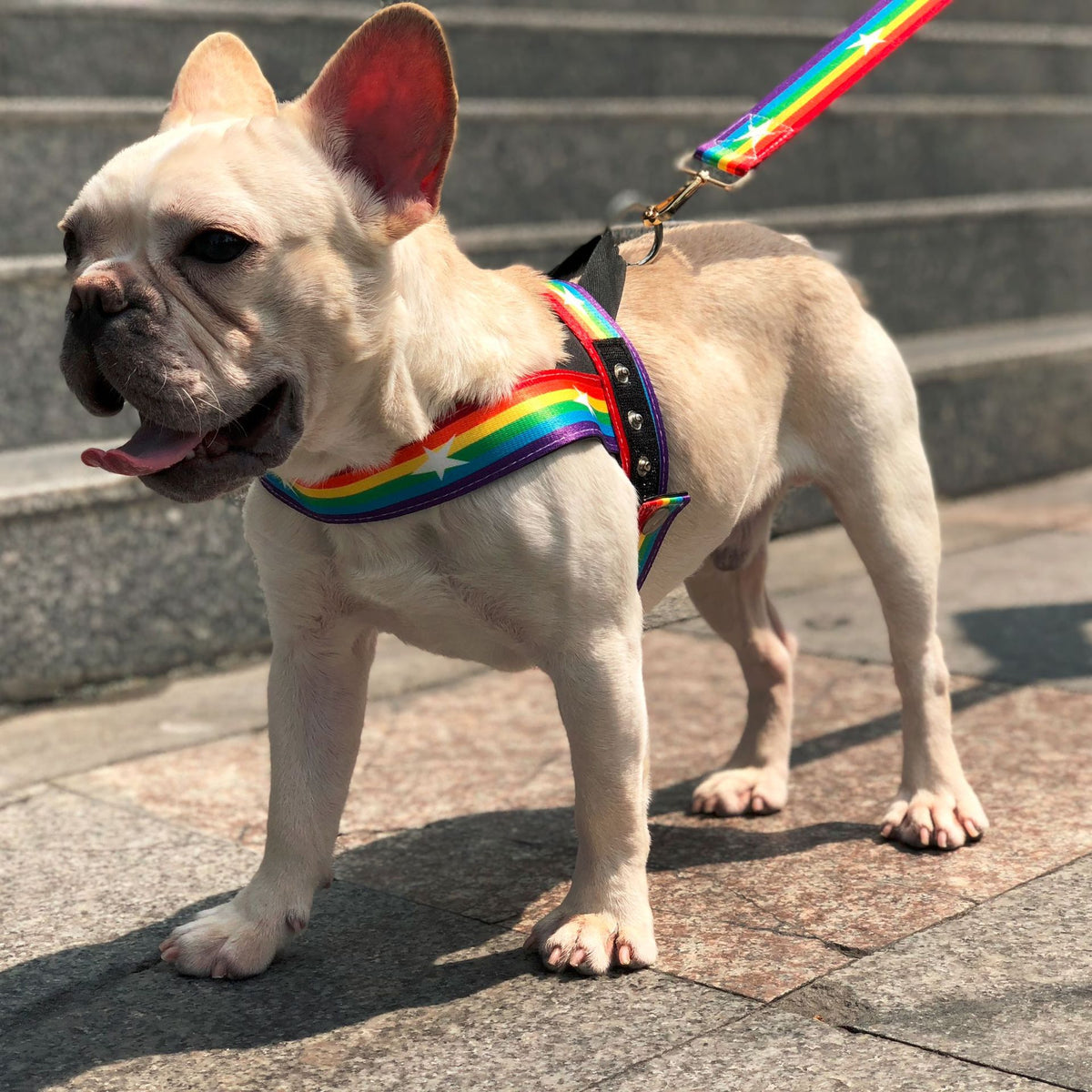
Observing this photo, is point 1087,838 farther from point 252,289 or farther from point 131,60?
point 131,60

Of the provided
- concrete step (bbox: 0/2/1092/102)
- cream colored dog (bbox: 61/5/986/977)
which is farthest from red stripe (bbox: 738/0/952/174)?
concrete step (bbox: 0/2/1092/102)

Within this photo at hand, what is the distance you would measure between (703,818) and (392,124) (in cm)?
204

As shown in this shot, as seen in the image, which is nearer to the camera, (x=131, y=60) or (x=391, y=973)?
(x=391, y=973)

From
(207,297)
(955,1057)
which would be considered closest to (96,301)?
(207,297)

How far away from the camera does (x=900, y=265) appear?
866 cm

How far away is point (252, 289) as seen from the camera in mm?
2715

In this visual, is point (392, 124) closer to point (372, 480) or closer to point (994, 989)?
point (372, 480)

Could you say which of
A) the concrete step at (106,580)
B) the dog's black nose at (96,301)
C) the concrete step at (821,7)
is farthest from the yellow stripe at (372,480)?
the concrete step at (821,7)

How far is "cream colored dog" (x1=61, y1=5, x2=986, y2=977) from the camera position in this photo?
2715 mm

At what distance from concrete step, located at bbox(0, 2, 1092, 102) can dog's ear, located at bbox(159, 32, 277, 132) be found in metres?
3.84

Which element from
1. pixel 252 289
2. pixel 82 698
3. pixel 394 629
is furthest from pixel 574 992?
pixel 82 698

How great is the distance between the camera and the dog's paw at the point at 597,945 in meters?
3.10

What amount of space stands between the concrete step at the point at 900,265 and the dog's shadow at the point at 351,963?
2.92 meters

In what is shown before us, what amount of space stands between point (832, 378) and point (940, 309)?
18.1ft
